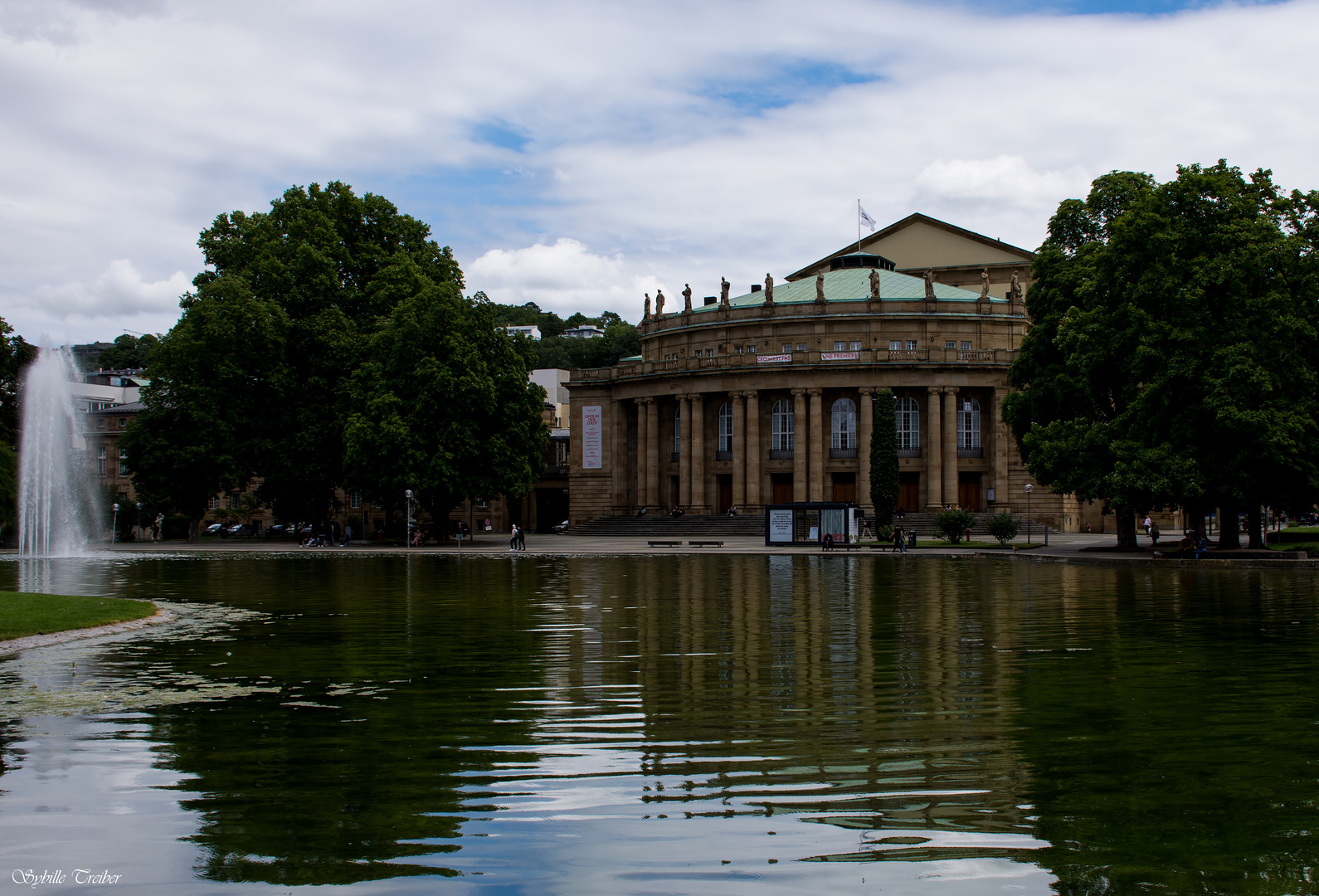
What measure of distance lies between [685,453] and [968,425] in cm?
2155

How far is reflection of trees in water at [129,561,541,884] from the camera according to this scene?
778 cm

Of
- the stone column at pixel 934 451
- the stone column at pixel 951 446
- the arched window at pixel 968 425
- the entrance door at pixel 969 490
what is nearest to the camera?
the stone column at pixel 934 451

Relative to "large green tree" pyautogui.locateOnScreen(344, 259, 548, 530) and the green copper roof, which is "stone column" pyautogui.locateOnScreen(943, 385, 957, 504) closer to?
the green copper roof

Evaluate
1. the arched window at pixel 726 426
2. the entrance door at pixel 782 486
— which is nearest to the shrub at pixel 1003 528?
the entrance door at pixel 782 486

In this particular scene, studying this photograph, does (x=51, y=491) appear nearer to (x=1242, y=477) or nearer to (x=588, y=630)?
(x=588, y=630)

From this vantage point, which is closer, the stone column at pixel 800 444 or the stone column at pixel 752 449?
the stone column at pixel 800 444

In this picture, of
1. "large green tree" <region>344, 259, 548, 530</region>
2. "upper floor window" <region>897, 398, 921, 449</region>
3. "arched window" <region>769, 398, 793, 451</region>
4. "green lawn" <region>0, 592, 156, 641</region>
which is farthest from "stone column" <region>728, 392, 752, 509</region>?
"green lawn" <region>0, 592, 156, 641</region>

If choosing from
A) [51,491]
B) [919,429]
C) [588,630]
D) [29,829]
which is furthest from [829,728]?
[919,429]

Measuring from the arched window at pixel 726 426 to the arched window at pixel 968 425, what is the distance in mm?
17319

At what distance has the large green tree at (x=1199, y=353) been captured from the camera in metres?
43.2

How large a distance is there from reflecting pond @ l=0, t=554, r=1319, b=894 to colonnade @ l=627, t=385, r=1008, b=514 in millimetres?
61621

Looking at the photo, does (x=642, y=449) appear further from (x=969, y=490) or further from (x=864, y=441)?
(x=969, y=490)

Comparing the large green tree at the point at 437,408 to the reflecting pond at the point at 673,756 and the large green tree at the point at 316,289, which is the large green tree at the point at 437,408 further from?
the reflecting pond at the point at 673,756

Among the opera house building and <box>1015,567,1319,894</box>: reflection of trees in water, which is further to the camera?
the opera house building
